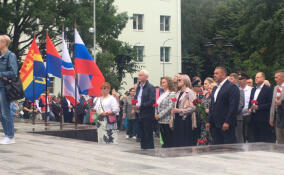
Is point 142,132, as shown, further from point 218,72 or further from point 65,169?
point 65,169

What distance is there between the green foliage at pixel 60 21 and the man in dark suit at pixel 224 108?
22082 mm

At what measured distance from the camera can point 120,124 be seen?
81.1 feet

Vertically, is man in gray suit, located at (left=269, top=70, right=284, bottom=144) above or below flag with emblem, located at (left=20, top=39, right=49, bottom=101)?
below

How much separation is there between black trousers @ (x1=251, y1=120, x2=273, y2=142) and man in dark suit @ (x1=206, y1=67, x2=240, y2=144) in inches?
103

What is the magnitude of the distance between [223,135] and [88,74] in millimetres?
5195

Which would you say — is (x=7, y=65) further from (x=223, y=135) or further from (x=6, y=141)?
(x=223, y=135)

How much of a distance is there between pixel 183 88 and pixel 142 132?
3.90 feet

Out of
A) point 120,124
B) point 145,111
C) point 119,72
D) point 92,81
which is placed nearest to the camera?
point 145,111

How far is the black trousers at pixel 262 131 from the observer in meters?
12.6

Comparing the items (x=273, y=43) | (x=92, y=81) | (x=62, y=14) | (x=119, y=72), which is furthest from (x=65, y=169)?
(x=119, y=72)

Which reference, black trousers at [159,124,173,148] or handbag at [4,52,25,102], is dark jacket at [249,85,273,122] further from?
handbag at [4,52,25,102]

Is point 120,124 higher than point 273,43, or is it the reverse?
point 273,43

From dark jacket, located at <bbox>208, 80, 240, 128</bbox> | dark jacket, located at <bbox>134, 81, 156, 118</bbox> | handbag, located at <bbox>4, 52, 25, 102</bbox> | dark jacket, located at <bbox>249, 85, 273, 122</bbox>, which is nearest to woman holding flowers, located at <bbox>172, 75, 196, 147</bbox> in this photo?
dark jacket, located at <bbox>134, 81, 156, 118</bbox>

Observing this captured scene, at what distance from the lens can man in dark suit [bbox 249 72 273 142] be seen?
1256cm
